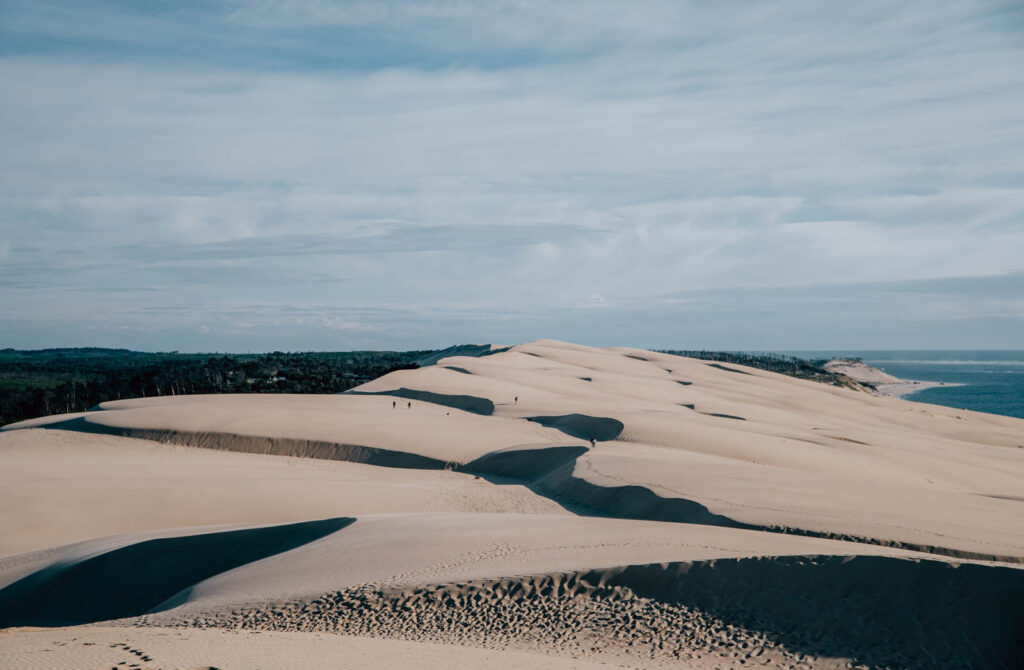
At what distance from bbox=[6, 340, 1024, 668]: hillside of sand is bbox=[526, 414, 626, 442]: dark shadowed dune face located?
5.0 inches

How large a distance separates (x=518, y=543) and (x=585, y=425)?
1686 cm

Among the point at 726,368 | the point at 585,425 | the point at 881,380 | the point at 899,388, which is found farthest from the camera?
the point at 881,380

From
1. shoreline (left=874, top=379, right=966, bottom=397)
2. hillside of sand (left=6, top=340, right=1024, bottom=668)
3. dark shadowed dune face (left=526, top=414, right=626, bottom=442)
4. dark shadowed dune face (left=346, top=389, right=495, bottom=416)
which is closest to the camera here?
hillside of sand (left=6, top=340, right=1024, bottom=668)

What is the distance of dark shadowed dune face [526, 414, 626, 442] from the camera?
2702cm

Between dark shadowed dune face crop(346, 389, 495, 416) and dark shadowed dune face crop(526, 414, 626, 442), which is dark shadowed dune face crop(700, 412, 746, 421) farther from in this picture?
dark shadowed dune face crop(346, 389, 495, 416)

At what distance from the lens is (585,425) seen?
29016 millimetres

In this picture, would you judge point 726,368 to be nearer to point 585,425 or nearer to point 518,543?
point 585,425

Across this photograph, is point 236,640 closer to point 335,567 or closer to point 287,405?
point 335,567

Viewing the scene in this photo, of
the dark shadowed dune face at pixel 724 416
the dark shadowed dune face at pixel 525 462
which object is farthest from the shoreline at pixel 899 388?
Answer: the dark shadowed dune face at pixel 525 462

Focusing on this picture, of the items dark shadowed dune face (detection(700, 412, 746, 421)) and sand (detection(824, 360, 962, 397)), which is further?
sand (detection(824, 360, 962, 397))

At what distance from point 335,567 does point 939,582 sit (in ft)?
27.5

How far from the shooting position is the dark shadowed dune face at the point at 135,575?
1304 cm

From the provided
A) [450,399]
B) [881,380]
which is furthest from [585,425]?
[881,380]

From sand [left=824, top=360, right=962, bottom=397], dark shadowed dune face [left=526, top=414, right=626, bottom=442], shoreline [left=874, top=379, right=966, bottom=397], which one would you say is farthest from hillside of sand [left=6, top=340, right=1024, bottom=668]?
sand [left=824, top=360, right=962, bottom=397]
